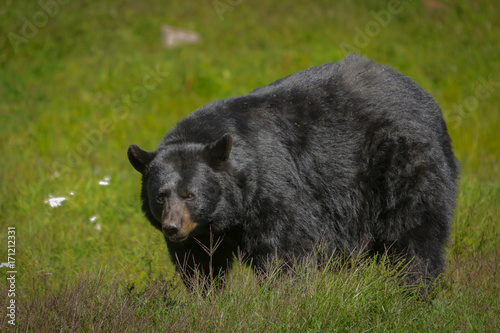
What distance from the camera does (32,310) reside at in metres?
3.43

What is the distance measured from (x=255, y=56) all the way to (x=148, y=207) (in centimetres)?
875

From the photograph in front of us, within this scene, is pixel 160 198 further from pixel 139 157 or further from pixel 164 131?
pixel 164 131

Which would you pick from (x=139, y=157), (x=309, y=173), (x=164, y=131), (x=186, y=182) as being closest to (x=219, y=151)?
(x=186, y=182)

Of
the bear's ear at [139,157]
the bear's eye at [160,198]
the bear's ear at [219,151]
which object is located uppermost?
the bear's ear at [219,151]

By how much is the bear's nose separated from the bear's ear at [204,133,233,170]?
57cm

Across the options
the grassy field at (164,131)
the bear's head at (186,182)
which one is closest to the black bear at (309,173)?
the bear's head at (186,182)

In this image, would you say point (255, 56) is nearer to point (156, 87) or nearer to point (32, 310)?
point (156, 87)

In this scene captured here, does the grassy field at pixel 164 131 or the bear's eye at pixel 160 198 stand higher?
the bear's eye at pixel 160 198

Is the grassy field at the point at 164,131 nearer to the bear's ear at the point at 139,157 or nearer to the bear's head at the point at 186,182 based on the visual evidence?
the bear's head at the point at 186,182

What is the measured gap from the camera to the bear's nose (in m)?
3.96

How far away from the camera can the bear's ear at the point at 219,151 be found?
409 cm

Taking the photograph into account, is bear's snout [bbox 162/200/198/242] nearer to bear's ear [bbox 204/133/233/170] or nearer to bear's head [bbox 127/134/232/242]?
bear's head [bbox 127/134/232/242]

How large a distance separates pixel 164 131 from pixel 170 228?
5973mm

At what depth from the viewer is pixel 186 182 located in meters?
4.18
